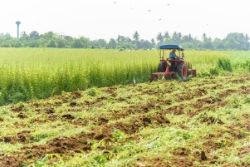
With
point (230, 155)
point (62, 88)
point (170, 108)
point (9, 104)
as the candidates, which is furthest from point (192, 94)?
point (230, 155)

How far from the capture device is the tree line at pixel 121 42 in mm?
66875

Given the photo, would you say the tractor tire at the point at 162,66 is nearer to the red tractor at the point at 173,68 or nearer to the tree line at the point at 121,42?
the red tractor at the point at 173,68

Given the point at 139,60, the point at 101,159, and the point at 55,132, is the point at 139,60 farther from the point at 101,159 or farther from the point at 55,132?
the point at 101,159

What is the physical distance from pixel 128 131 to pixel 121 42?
71.7 m

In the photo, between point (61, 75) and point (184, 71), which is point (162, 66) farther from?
point (61, 75)

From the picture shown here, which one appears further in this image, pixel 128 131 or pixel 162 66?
pixel 162 66

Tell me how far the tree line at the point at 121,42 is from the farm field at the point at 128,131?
2044 inches

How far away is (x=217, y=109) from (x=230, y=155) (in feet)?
13.7

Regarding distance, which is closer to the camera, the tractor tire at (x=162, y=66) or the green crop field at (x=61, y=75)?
the green crop field at (x=61, y=75)

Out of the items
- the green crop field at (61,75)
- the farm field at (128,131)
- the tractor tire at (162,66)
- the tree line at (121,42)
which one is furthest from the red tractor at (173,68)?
the tree line at (121,42)

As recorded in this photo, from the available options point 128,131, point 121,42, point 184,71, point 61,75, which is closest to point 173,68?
point 184,71

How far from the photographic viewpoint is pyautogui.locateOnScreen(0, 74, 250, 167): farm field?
646 cm

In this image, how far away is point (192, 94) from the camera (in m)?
13.9

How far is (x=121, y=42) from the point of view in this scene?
79688mm
